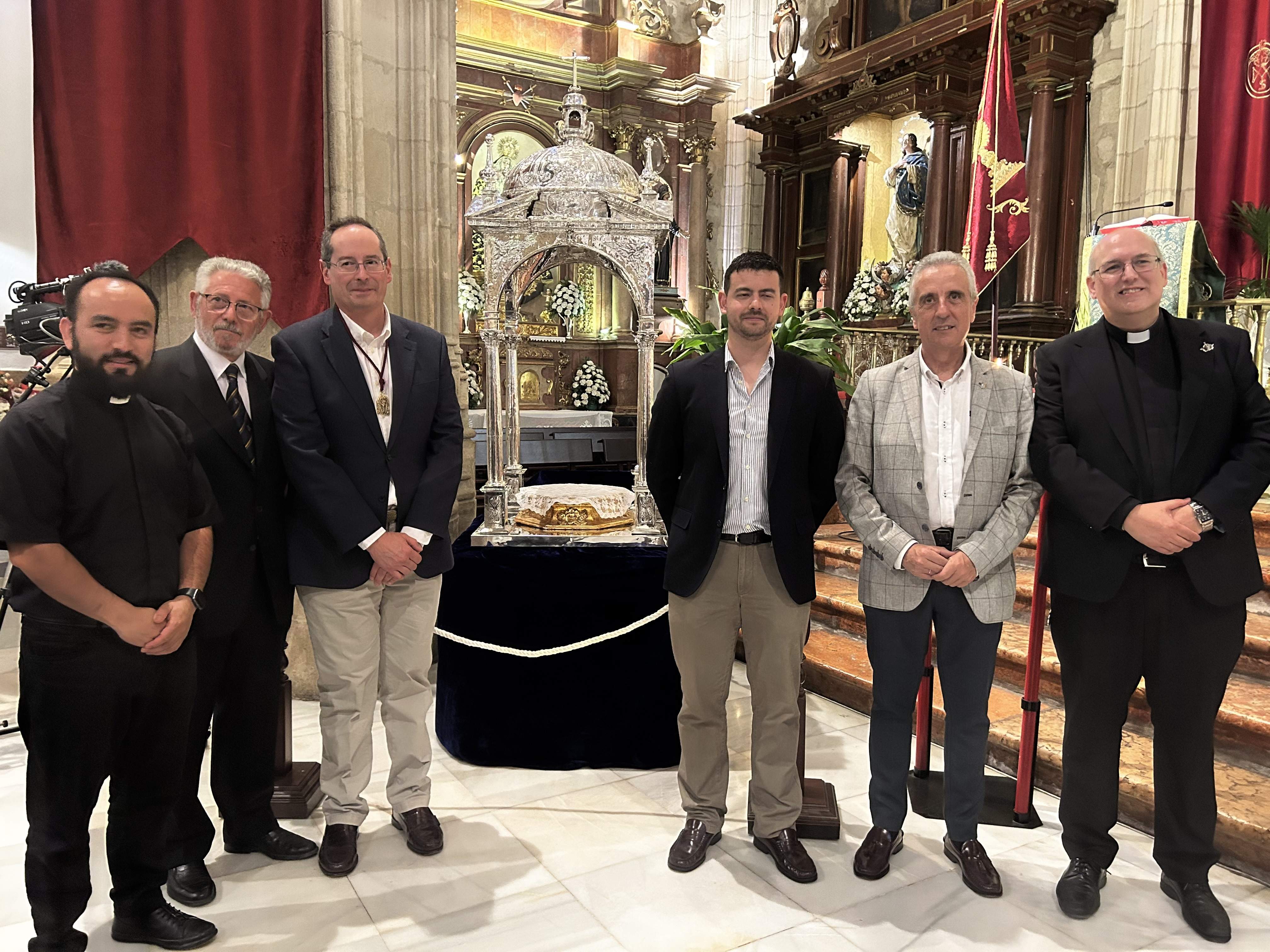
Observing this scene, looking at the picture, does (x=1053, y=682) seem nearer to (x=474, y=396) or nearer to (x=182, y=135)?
(x=182, y=135)

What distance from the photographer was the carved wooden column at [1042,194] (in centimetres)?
911

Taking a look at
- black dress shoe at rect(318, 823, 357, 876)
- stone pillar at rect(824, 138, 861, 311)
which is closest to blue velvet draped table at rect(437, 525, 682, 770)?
black dress shoe at rect(318, 823, 357, 876)

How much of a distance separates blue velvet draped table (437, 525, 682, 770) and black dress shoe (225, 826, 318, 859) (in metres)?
0.93

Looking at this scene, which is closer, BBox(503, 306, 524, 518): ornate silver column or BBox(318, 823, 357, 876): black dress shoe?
BBox(318, 823, 357, 876): black dress shoe

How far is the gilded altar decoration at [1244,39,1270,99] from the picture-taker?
275 inches

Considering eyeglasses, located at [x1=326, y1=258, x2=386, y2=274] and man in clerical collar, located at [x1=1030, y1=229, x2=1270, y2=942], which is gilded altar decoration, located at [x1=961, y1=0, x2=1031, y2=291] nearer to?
man in clerical collar, located at [x1=1030, y1=229, x2=1270, y2=942]

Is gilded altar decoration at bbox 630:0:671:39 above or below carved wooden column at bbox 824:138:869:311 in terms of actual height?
above

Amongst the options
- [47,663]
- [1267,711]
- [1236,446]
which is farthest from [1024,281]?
[47,663]

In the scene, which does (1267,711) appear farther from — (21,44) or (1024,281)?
(1024,281)

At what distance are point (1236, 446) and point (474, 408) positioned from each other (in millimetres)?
6396

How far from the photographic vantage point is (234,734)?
116 inches

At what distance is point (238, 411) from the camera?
2805mm

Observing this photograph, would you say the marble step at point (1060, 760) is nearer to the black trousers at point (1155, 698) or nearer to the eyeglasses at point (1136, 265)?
the black trousers at point (1155, 698)

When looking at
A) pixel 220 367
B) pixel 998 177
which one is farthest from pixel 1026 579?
pixel 220 367
